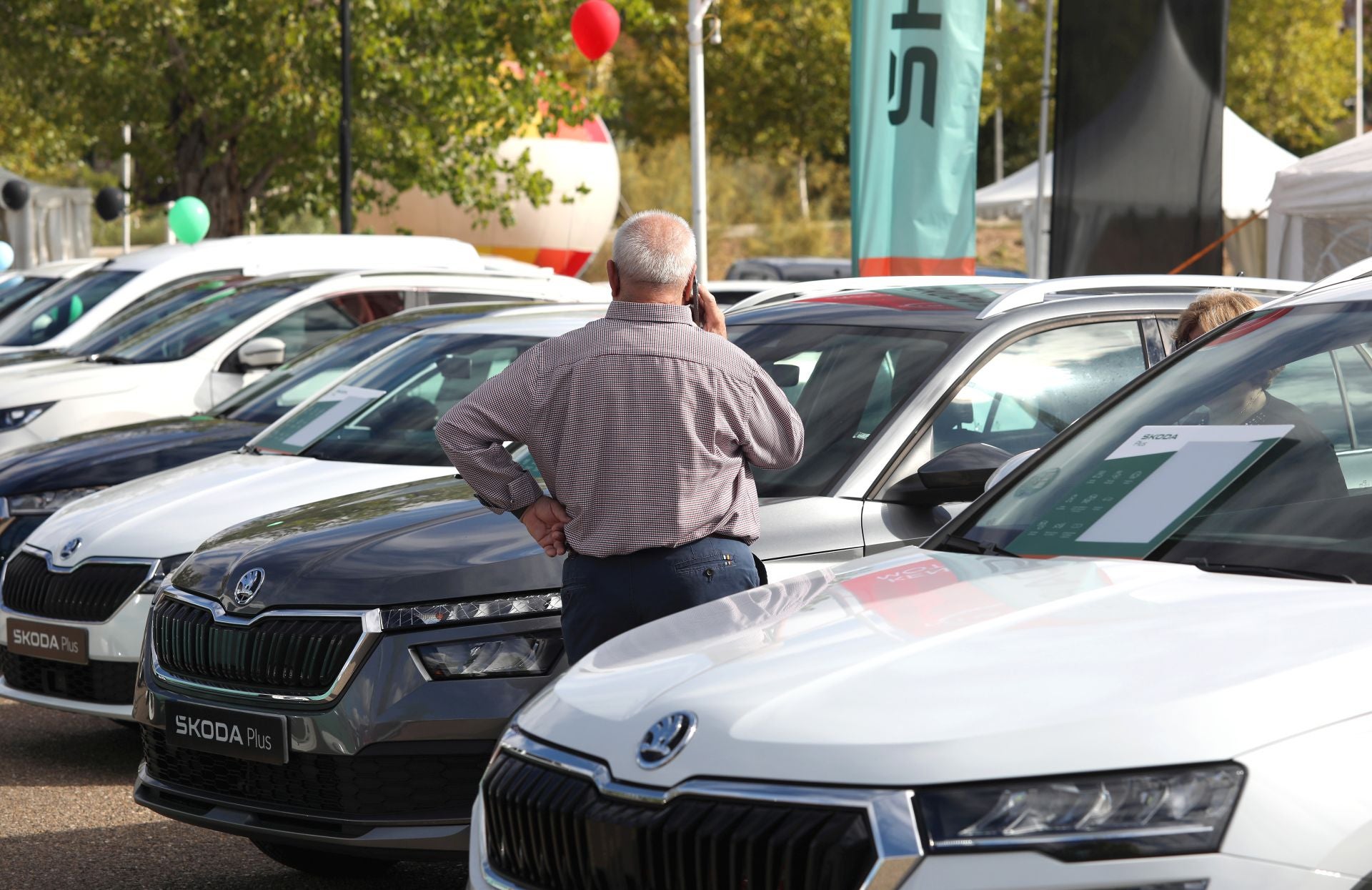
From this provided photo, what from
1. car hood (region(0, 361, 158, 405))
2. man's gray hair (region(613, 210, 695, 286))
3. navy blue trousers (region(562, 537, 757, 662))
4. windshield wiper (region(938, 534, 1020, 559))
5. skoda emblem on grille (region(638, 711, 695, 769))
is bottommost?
car hood (region(0, 361, 158, 405))

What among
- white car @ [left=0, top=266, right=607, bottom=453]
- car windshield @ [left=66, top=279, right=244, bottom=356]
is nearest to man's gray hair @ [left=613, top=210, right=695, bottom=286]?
white car @ [left=0, top=266, right=607, bottom=453]

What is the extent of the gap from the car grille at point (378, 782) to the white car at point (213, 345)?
20.2ft

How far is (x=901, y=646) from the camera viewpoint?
9.58ft

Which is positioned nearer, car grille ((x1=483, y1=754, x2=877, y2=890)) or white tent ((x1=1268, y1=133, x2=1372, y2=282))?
car grille ((x1=483, y1=754, x2=877, y2=890))

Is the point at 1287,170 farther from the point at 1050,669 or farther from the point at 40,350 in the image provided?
the point at 1050,669

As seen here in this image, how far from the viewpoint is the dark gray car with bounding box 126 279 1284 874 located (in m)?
4.60

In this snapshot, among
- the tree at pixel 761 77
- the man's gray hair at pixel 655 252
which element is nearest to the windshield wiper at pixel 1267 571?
the man's gray hair at pixel 655 252

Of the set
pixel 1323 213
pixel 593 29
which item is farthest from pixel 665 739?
pixel 593 29

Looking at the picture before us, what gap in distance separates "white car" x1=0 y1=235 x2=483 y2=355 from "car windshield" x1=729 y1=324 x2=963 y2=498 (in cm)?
900

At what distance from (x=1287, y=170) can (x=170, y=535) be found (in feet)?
35.5

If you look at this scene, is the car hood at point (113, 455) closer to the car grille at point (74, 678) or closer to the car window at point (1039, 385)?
the car grille at point (74, 678)

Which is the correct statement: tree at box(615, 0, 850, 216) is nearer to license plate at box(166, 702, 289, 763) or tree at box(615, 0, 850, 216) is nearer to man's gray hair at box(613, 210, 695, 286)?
license plate at box(166, 702, 289, 763)

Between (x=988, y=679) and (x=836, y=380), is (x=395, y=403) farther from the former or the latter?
(x=988, y=679)

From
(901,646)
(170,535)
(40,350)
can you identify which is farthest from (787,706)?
(40,350)
